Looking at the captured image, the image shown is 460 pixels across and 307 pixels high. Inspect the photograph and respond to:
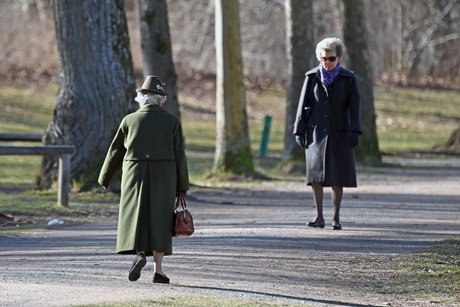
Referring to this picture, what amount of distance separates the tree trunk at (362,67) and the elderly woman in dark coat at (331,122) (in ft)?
42.9

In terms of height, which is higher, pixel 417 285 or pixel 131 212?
pixel 131 212

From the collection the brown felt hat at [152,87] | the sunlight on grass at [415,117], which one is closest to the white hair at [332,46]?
the brown felt hat at [152,87]

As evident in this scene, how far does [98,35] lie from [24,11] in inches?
1120

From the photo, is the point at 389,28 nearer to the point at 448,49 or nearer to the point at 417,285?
the point at 448,49

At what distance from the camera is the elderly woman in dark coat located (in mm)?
14969

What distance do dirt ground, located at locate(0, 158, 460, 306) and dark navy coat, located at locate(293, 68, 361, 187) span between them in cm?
67

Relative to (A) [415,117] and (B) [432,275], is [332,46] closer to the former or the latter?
(B) [432,275]

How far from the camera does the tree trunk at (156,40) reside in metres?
24.1

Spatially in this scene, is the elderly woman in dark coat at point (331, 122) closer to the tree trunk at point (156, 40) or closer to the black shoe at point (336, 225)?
the black shoe at point (336, 225)

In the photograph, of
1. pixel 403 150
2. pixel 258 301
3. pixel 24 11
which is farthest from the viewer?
pixel 24 11

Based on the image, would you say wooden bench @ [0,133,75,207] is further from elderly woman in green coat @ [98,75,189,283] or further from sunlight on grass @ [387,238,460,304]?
elderly woman in green coat @ [98,75,189,283]

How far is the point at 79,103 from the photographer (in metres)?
20.5

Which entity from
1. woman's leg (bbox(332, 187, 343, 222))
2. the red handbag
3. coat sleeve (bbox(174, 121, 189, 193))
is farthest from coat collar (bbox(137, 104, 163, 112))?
woman's leg (bbox(332, 187, 343, 222))

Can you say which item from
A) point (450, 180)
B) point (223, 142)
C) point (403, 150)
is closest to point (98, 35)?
point (223, 142)
